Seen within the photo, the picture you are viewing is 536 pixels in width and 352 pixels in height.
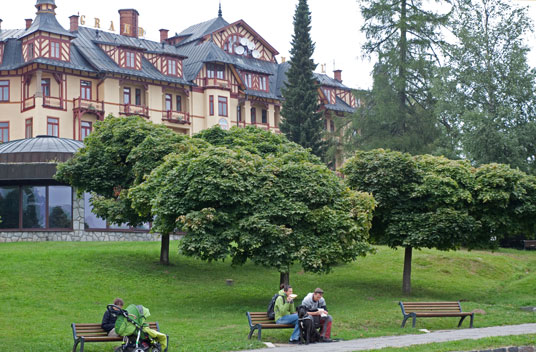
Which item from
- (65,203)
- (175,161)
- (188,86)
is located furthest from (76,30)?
(175,161)

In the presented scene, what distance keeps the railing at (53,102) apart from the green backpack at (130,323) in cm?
4776

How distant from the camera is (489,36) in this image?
50656 millimetres

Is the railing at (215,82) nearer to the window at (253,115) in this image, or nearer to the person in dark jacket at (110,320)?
the window at (253,115)

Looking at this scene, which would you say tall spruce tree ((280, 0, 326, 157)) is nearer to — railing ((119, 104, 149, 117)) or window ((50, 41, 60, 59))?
railing ((119, 104, 149, 117))

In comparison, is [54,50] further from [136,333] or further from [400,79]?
[136,333]

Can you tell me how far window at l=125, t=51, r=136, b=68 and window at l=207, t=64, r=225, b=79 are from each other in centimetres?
796

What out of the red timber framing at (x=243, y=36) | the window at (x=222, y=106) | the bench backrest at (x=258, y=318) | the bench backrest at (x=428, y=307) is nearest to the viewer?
the bench backrest at (x=258, y=318)

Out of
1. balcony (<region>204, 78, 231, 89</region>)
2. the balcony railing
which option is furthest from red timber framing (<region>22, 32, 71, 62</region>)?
balcony (<region>204, 78, 231, 89</region>)

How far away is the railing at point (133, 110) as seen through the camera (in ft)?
217

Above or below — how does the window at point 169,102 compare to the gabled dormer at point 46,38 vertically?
below

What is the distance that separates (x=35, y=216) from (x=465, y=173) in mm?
25304

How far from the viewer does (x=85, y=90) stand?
6494cm

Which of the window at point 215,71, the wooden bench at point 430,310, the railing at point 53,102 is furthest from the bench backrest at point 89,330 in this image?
the window at point 215,71

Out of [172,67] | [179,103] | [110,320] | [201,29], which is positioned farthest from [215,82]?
[110,320]
